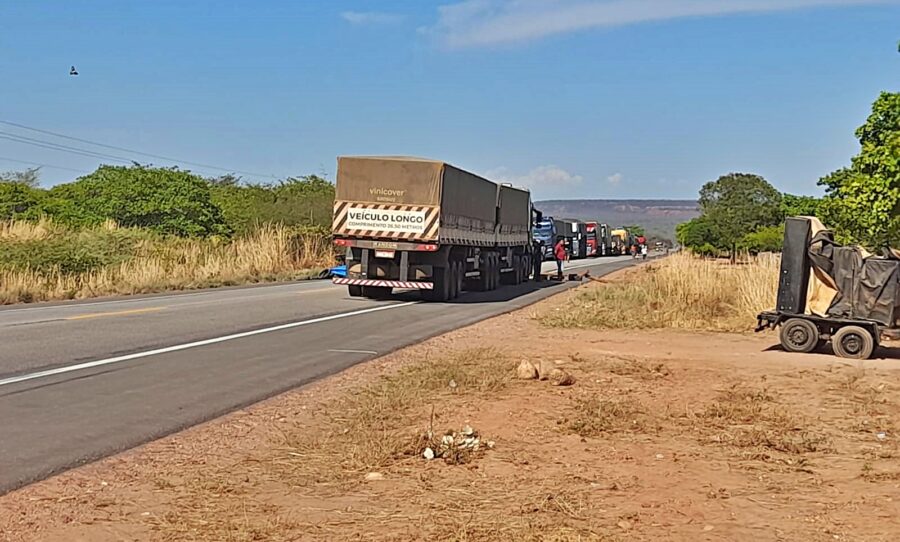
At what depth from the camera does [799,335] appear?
604 inches

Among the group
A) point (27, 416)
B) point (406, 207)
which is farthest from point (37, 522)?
point (406, 207)

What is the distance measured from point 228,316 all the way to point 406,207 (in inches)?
271

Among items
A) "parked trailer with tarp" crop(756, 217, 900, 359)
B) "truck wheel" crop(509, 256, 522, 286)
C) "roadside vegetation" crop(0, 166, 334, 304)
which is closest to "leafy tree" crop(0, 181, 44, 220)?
"roadside vegetation" crop(0, 166, 334, 304)

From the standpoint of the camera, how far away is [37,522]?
5.98 m

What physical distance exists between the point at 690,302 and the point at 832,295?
6.97m

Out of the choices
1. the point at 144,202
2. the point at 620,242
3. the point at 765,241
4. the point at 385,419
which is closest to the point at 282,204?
the point at 144,202

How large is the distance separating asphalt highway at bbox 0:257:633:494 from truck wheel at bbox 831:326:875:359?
6435 mm

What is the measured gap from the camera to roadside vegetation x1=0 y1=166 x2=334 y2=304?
28.8 m

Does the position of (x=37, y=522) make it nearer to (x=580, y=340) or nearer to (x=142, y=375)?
(x=142, y=375)

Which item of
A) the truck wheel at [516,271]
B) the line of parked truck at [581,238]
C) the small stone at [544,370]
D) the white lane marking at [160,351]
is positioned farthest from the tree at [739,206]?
the small stone at [544,370]

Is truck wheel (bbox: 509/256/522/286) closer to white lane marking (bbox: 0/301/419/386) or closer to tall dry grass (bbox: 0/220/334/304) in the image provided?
tall dry grass (bbox: 0/220/334/304)

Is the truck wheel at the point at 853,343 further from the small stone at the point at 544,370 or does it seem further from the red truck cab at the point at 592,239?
the red truck cab at the point at 592,239

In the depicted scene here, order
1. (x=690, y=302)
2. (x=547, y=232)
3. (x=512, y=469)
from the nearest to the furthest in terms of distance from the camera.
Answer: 1. (x=512, y=469)
2. (x=690, y=302)
3. (x=547, y=232)

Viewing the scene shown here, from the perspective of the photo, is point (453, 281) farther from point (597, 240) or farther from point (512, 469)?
point (597, 240)
